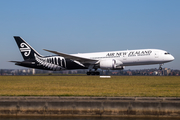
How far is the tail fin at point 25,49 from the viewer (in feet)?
184

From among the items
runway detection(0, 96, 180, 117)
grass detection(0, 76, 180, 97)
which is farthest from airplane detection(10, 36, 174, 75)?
runway detection(0, 96, 180, 117)

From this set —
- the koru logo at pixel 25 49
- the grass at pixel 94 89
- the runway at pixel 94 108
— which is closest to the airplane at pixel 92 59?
the koru logo at pixel 25 49

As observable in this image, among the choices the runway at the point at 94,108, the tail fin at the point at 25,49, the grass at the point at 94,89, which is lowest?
the runway at the point at 94,108

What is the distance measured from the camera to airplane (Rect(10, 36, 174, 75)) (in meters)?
49.1

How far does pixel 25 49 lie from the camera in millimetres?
56438

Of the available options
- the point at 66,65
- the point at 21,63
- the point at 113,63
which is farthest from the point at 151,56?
the point at 21,63

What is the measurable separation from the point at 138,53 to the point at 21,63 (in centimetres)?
2442

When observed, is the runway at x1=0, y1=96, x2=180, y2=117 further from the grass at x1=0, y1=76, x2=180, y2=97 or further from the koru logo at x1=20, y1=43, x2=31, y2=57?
the koru logo at x1=20, y1=43, x2=31, y2=57

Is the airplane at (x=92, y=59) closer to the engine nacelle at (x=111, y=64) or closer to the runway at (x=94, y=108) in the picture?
the engine nacelle at (x=111, y=64)

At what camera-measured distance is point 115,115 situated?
13992mm

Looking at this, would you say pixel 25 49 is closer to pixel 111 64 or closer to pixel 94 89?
pixel 111 64

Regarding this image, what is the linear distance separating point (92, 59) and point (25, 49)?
50.6 ft

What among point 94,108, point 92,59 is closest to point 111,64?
point 92,59

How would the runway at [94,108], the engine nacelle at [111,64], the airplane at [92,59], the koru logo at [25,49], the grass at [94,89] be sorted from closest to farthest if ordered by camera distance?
1. the runway at [94,108]
2. the grass at [94,89]
3. the airplane at [92,59]
4. the engine nacelle at [111,64]
5. the koru logo at [25,49]
